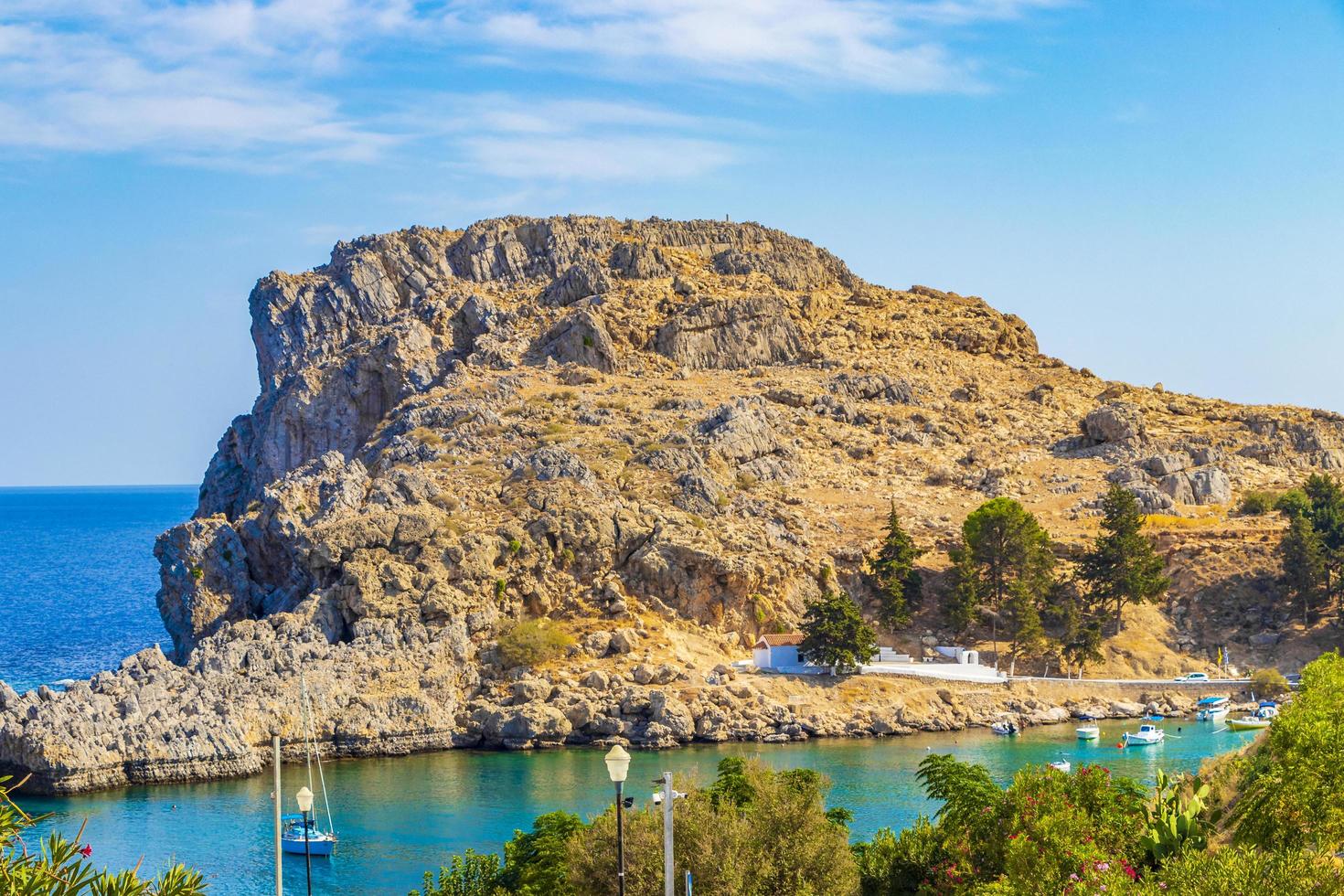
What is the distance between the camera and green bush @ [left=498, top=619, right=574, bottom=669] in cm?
6656

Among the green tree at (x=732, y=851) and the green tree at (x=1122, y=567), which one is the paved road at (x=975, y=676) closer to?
the green tree at (x=1122, y=567)

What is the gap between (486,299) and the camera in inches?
3937

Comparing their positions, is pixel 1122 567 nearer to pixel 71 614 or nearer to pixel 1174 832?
pixel 1174 832

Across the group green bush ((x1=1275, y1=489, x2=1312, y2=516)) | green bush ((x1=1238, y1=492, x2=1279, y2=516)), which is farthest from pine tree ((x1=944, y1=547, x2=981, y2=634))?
green bush ((x1=1238, y1=492, x2=1279, y2=516))

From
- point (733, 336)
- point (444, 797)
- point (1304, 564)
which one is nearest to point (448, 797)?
point (444, 797)

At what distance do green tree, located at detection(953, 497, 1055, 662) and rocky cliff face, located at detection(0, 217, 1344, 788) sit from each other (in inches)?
183

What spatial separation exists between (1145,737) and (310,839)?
3279 centimetres

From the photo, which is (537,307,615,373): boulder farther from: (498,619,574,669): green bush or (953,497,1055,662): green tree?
(498,619,574,669): green bush

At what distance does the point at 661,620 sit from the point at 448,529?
1021 centimetres

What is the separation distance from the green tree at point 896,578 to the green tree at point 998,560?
7.62 feet

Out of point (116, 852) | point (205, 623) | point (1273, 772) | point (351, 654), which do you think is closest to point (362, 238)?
point (205, 623)

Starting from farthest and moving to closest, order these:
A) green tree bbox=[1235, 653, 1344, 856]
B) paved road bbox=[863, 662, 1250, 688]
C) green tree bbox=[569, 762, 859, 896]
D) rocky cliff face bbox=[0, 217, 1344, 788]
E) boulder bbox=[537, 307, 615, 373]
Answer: boulder bbox=[537, 307, 615, 373]
paved road bbox=[863, 662, 1250, 688]
rocky cliff face bbox=[0, 217, 1344, 788]
green tree bbox=[569, 762, 859, 896]
green tree bbox=[1235, 653, 1344, 856]

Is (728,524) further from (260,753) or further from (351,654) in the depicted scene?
(260,753)

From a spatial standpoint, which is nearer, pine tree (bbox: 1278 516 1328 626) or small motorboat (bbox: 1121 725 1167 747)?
small motorboat (bbox: 1121 725 1167 747)
